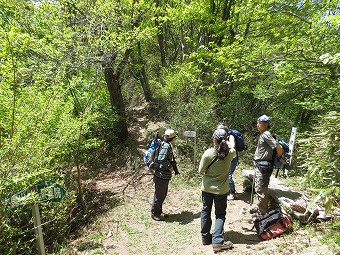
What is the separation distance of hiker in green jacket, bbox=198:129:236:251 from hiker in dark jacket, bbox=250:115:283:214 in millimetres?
782

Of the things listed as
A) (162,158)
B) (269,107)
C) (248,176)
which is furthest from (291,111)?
(162,158)

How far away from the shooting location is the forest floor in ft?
12.9

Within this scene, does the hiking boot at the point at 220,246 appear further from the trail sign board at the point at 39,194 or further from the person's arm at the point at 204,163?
the trail sign board at the point at 39,194

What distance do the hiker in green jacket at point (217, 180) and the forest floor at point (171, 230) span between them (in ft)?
1.00

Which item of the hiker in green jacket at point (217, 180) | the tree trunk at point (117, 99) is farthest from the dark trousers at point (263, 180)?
the tree trunk at point (117, 99)

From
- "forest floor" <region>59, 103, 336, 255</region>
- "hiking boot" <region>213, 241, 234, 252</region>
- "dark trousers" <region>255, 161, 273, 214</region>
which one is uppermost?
"dark trousers" <region>255, 161, 273, 214</region>

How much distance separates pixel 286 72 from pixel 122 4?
22.8ft

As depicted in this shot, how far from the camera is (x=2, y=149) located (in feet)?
9.91

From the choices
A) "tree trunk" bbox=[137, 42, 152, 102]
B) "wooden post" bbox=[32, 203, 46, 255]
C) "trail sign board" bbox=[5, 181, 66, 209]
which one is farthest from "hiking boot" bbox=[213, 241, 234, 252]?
"tree trunk" bbox=[137, 42, 152, 102]

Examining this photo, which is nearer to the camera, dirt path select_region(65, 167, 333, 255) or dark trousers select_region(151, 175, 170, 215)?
dirt path select_region(65, 167, 333, 255)

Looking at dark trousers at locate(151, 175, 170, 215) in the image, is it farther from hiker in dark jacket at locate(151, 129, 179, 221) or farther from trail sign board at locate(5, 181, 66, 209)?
trail sign board at locate(5, 181, 66, 209)

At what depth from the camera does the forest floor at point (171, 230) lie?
394 centimetres

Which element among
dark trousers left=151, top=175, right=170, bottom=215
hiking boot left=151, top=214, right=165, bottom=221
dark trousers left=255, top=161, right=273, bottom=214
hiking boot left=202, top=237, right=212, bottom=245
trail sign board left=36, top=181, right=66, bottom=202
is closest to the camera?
trail sign board left=36, top=181, right=66, bottom=202

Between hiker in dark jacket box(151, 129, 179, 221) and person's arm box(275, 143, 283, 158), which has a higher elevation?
person's arm box(275, 143, 283, 158)
